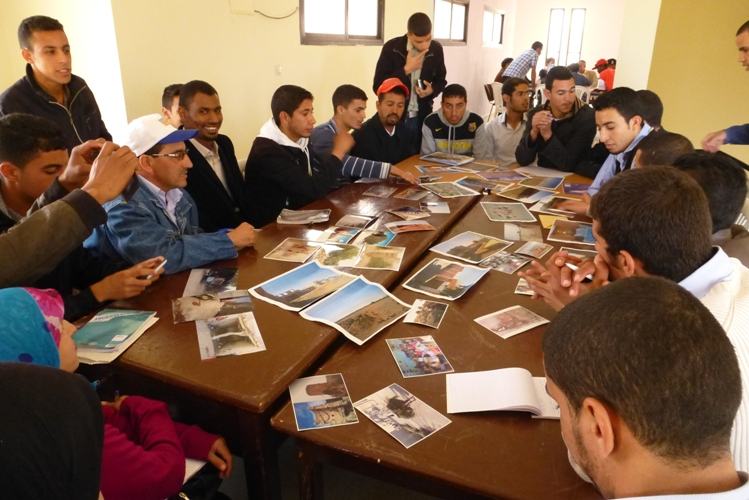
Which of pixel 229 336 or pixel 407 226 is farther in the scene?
pixel 407 226

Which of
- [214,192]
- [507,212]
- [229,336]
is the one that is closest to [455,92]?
[507,212]

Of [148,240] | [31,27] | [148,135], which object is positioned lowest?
[148,240]

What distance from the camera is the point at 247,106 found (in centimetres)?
410

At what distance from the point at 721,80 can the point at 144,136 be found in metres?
4.41

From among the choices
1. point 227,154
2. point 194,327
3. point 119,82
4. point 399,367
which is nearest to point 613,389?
point 399,367

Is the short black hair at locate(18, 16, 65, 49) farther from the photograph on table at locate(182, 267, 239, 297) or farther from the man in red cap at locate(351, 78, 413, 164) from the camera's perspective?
the man in red cap at locate(351, 78, 413, 164)

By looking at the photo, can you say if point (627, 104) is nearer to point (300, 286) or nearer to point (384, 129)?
point (384, 129)

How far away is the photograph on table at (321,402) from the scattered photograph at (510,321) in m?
0.48

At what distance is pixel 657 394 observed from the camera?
0.66 metres

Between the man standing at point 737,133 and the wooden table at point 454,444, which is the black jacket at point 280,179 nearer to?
the wooden table at point 454,444

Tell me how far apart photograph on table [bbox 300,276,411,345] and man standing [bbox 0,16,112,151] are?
1869 millimetres

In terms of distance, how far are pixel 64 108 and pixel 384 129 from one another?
1.99m

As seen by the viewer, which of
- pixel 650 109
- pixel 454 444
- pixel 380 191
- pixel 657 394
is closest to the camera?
pixel 657 394

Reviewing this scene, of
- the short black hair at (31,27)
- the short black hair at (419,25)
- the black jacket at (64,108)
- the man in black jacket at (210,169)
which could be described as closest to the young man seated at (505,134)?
the short black hair at (419,25)
